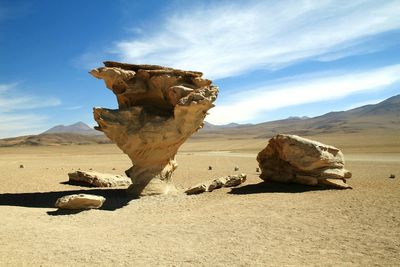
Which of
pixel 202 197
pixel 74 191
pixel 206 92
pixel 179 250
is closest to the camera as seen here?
pixel 179 250

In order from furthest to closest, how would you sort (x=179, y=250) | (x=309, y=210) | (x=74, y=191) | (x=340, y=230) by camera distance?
(x=74, y=191)
(x=309, y=210)
(x=340, y=230)
(x=179, y=250)

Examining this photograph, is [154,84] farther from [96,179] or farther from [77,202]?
[77,202]

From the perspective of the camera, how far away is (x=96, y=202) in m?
12.8

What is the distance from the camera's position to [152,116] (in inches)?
657

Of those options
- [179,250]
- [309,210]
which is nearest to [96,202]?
[179,250]

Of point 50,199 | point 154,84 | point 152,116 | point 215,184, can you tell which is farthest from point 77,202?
point 154,84

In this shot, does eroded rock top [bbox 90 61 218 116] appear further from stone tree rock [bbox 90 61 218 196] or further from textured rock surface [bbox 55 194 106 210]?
textured rock surface [bbox 55 194 106 210]

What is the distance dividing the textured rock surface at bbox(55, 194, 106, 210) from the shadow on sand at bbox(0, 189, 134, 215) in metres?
0.20

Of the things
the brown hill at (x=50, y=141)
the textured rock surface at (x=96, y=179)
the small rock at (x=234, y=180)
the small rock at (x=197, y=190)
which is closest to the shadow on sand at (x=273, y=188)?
the small rock at (x=234, y=180)

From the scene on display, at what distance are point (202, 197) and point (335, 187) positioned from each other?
5191 mm

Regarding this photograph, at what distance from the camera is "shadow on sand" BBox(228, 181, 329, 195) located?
15.1 meters

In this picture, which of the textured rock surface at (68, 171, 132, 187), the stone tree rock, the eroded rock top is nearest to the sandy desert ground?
the stone tree rock

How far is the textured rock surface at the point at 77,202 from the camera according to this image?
41.0 ft

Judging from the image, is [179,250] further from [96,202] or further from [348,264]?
[96,202]
